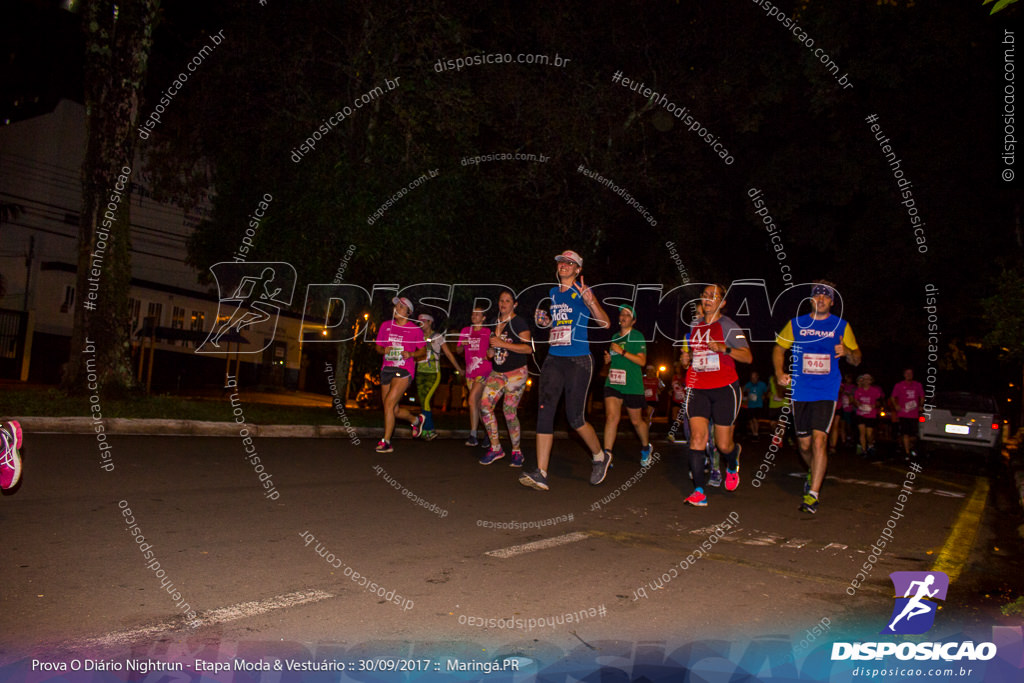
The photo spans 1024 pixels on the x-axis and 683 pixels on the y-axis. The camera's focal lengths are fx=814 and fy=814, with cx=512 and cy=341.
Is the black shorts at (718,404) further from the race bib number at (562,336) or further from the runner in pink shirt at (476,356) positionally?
the runner in pink shirt at (476,356)

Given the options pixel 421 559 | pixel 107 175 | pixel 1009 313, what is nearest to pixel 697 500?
pixel 421 559

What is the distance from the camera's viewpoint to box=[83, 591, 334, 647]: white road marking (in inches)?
134

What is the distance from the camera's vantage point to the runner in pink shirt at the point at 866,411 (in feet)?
56.1

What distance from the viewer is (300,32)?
16047 mm

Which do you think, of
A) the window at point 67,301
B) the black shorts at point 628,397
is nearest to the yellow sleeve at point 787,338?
the black shorts at point 628,397

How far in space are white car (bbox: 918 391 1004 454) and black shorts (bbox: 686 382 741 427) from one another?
457 inches

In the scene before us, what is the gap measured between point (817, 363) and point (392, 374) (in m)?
5.40

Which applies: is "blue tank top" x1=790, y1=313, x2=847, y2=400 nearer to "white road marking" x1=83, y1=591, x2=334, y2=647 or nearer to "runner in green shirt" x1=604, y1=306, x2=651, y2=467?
"runner in green shirt" x1=604, y1=306, x2=651, y2=467

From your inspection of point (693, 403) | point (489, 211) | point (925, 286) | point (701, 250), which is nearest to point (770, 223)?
point (701, 250)

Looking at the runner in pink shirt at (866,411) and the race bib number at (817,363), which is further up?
the race bib number at (817,363)

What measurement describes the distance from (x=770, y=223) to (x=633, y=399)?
15880mm

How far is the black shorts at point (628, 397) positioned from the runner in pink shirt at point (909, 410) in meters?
8.51

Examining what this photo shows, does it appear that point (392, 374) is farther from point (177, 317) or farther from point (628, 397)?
point (177, 317)

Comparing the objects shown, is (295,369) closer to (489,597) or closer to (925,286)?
(925,286)
